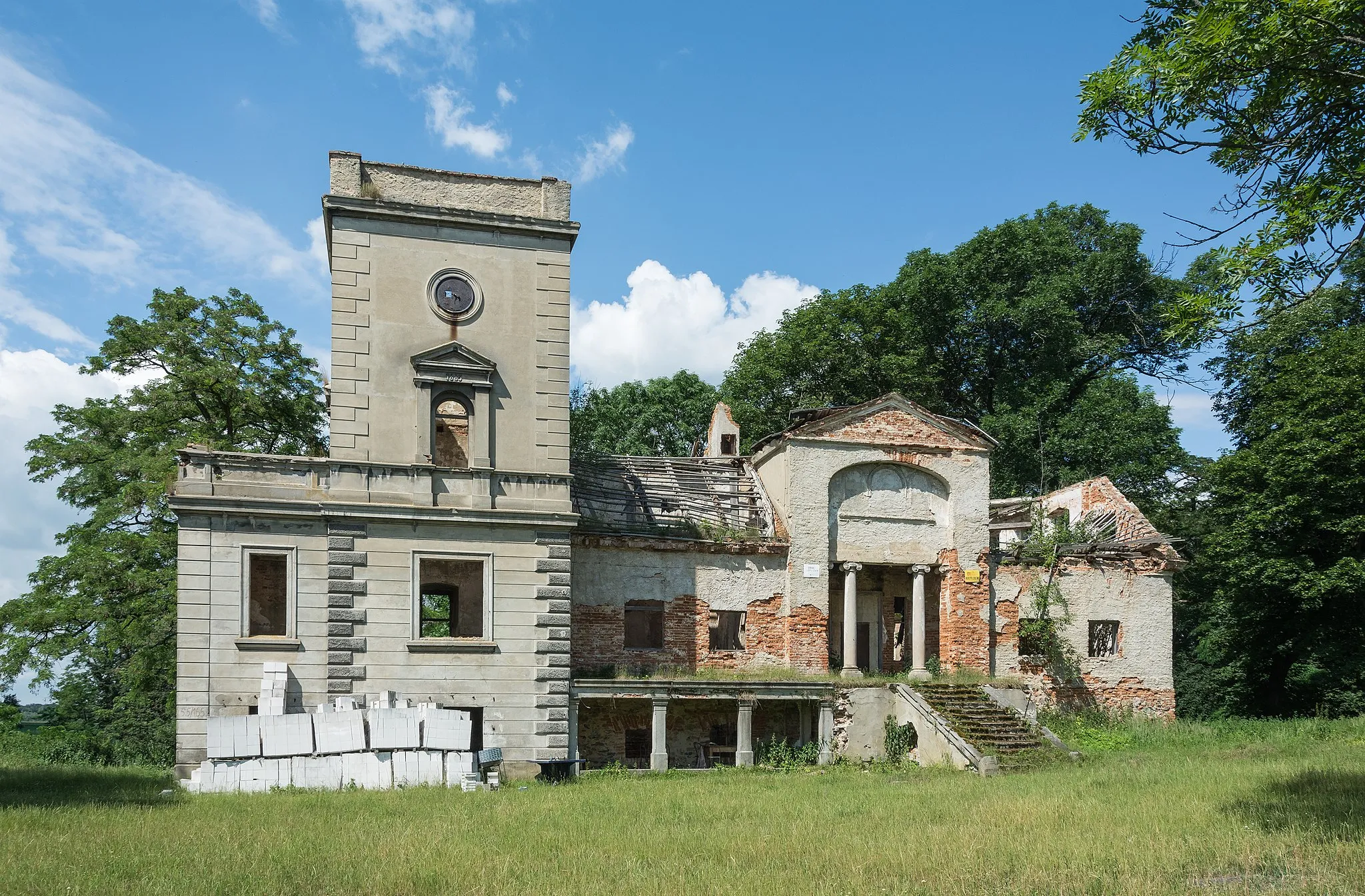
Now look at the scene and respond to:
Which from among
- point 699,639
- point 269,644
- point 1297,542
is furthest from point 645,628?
point 1297,542

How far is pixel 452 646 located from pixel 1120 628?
55.7ft

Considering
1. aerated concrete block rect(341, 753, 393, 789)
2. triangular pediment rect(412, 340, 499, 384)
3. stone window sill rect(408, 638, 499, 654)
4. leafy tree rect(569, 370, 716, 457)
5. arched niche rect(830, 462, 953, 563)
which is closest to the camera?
aerated concrete block rect(341, 753, 393, 789)

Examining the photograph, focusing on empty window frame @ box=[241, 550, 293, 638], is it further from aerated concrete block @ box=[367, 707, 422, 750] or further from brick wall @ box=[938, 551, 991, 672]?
brick wall @ box=[938, 551, 991, 672]

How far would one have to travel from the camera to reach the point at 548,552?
22797 millimetres

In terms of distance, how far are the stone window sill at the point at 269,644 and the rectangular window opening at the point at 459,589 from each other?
102 inches

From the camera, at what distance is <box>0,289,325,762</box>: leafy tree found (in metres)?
27.9

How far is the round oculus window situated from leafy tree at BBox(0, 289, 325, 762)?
8914mm

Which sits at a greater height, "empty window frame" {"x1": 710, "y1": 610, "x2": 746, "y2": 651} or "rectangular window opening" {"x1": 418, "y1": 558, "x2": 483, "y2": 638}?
"rectangular window opening" {"x1": 418, "y1": 558, "x2": 483, "y2": 638}

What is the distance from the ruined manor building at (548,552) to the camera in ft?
70.6

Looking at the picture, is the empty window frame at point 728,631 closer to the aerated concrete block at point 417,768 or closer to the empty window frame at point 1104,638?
the aerated concrete block at point 417,768

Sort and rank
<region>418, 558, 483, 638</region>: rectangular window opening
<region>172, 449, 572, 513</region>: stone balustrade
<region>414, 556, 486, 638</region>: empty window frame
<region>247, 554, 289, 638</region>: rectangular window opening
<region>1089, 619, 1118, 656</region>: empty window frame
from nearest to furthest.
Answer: <region>172, 449, 572, 513</region>: stone balustrade < <region>414, 556, 486, 638</region>: empty window frame < <region>247, 554, 289, 638</region>: rectangular window opening < <region>418, 558, 483, 638</region>: rectangular window opening < <region>1089, 619, 1118, 656</region>: empty window frame

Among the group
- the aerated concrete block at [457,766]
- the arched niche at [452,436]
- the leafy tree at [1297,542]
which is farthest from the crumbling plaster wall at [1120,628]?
the aerated concrete block at [457,766]

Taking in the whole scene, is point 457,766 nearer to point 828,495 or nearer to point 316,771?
point 316,771

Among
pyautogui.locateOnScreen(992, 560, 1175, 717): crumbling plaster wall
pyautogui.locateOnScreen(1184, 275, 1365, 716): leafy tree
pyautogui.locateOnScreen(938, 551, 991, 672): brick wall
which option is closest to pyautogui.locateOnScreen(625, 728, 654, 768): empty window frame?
pyautogui.locateOnScreen(938, 551, 991, 672): brick wall
